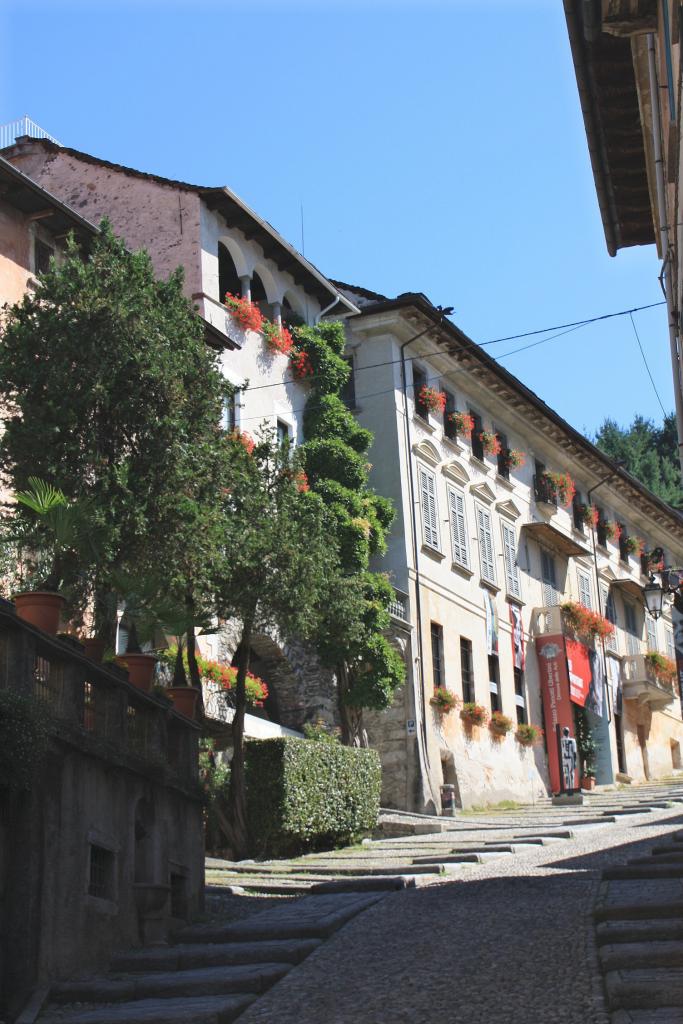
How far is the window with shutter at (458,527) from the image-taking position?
35156 mm

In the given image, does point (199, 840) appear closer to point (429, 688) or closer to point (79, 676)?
point (79, 676)

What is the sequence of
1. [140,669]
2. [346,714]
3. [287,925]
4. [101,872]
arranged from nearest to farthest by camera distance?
[101,872] → [287,925] → [140,669] → [346,714]

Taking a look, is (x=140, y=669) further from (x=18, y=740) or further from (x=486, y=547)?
(x=486, y=547)

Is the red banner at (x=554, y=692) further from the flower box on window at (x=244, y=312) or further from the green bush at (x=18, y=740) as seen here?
the green bush at (x=18, y=740)

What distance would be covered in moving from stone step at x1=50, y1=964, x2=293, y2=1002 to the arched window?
20.9 m

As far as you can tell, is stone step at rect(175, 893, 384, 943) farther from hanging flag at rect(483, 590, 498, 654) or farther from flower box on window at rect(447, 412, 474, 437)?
flower box on window at rect(447, 412, 474, 437)

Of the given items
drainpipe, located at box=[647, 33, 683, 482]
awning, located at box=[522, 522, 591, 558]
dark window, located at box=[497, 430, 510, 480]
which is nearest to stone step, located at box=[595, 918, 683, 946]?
drainpipe, located at box=[647, 33, 683, 482]

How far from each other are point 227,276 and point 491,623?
11.6m

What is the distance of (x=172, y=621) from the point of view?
15195mm

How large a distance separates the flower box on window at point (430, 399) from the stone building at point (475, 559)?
0.12m

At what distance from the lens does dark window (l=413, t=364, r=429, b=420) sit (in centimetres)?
3434

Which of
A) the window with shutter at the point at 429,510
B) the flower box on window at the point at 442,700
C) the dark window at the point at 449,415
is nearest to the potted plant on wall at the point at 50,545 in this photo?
the flower box on window at the point at 442,700

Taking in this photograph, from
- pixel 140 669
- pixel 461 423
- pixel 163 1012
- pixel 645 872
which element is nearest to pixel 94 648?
pixel 140 669

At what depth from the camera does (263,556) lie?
2016cm
